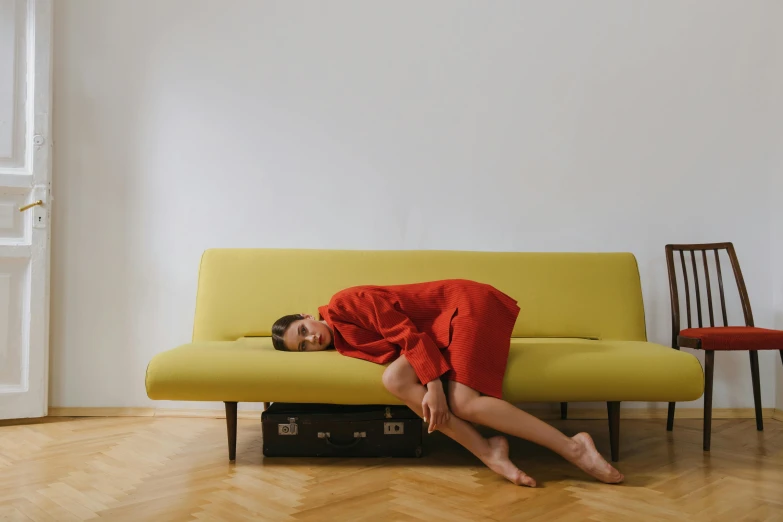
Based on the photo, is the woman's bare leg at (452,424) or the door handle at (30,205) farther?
the door handle at (30,205)

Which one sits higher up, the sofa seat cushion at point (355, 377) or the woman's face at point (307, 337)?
the woman's face at point (307, 337)

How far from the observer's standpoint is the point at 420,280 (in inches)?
117

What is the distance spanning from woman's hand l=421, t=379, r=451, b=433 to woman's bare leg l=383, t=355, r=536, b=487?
0.14ft

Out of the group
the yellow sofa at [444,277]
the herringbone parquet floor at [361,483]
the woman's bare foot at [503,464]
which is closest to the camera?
the herringbone parquet floor at [361,483]

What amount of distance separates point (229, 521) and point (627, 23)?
9.90 ft

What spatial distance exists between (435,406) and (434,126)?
1722 millimetres

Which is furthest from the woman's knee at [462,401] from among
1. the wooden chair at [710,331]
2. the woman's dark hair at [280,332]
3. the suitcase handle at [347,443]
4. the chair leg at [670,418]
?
the chair leg at [670,418]

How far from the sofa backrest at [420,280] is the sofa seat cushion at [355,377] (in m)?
0.58

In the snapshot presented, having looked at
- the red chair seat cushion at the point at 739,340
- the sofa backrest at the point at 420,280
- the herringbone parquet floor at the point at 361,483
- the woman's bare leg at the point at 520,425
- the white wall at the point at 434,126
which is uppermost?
the white wall at the point at 434,126

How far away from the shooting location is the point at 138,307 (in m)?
3.33

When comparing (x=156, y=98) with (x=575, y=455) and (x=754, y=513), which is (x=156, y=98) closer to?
(x=575, y=455)

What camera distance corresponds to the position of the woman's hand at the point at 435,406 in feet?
6.97

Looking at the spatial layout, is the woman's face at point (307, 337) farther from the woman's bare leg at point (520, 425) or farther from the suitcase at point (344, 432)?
the woman's bare leg at point (520, 425)

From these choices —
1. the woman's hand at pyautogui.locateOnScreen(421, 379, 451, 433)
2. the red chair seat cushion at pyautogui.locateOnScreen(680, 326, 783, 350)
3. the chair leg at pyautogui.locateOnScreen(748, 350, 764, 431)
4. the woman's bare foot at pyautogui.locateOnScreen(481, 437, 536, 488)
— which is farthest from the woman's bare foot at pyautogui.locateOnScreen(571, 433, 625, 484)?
the chair leg at pyautogui.locateOnScreen(748, 350, 764, 431)
